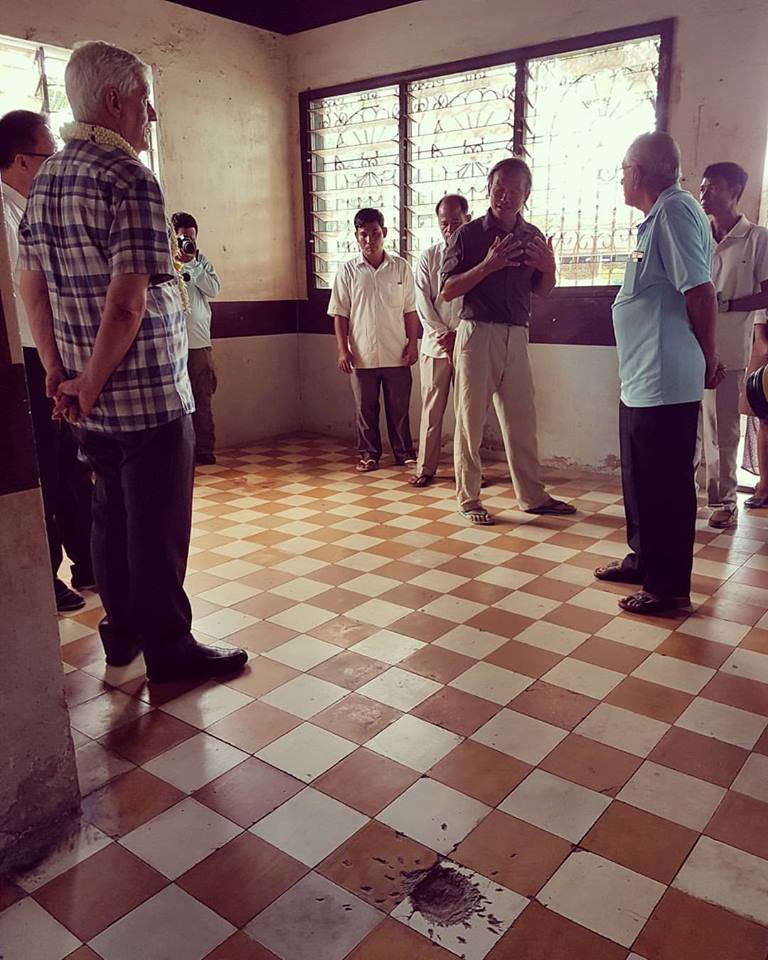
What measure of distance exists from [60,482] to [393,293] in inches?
109

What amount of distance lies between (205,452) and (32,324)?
350 cm

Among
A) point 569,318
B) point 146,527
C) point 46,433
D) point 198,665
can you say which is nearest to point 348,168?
point 569,318

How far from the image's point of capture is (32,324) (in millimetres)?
2279

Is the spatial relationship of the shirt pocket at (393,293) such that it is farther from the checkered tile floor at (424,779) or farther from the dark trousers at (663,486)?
the dark trousers at (663,486)

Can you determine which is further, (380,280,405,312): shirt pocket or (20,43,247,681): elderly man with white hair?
(380,280,405,312): shirt pocket

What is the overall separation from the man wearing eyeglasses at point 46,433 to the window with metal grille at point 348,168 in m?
3.32

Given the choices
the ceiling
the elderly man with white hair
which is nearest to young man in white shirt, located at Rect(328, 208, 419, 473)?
the ceiling

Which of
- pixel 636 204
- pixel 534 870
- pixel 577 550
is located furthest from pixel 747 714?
pixel 636 204

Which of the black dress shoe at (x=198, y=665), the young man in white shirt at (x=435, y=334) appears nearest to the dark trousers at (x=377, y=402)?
the young man in white shirt at (x=435, y=334)

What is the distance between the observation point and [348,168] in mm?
6031

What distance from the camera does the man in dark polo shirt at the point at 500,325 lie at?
3842mm

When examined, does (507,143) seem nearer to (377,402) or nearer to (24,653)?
(377,402)

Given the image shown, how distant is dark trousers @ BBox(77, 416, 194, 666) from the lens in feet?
7.47

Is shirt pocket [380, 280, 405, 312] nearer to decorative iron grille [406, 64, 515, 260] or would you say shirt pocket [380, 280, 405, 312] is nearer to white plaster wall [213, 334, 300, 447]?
decorative iron grille [406, 64, 515, 260]
